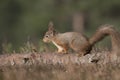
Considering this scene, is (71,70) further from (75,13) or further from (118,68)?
(75,13)

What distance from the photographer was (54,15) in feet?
125

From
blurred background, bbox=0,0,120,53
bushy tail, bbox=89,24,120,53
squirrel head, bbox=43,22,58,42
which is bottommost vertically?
bushy tail, bbox=89,24,120,53

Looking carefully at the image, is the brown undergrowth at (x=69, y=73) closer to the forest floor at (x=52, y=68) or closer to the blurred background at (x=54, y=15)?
the forest floor at (x=52, y=68)

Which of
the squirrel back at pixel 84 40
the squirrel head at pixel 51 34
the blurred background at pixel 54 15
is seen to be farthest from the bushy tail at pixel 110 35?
the blurred background at pixel 54 15

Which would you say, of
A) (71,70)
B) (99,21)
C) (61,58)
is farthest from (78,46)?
(99,21)

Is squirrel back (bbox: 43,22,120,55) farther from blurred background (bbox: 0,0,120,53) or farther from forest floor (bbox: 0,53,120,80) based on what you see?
blurred background (bbox: 0,0,120,53)

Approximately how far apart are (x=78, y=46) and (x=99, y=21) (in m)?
23.5

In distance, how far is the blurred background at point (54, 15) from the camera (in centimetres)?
3650

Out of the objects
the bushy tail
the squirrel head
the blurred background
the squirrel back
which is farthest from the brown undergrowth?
the blurred background

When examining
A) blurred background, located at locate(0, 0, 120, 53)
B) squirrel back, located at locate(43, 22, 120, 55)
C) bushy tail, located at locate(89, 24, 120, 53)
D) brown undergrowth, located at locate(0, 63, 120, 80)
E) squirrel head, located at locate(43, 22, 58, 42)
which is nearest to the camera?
brown undergrowth, located at locate(0, 63, 120, 80)

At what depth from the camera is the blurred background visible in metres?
36.5

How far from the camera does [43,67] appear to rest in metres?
10.9

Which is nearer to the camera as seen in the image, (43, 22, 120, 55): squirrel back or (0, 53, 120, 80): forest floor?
(0, 53, 120, 80): forest floor

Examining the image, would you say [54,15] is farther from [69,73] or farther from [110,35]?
[69,73]
